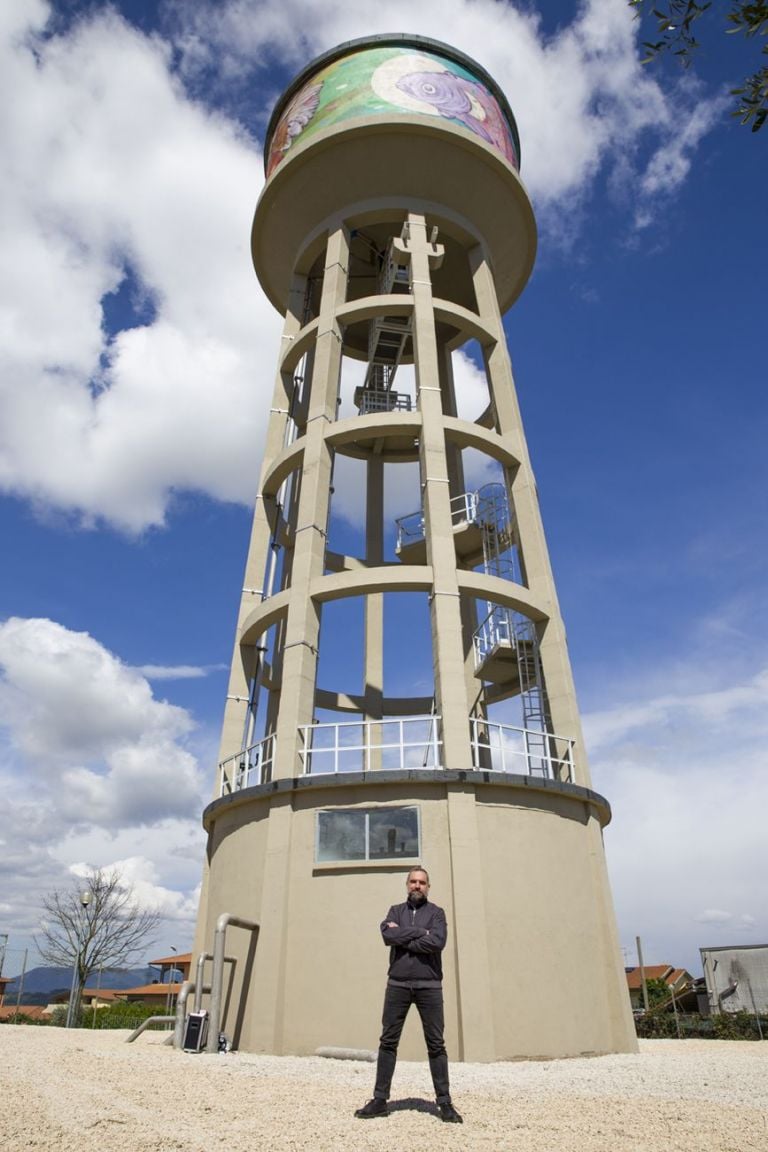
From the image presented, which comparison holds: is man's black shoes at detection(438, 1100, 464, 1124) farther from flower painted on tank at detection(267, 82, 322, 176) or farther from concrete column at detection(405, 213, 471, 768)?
flower painted on tank at detection(267, 82, 322, 176)

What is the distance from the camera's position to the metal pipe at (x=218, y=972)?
41.2ft

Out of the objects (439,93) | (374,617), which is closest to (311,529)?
(374,617)

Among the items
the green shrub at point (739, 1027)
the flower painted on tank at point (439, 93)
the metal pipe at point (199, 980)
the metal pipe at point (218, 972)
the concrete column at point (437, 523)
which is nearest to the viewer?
the metal pipe at point (218, 972)

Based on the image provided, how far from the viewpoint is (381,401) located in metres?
23.1

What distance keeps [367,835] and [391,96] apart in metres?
17.5

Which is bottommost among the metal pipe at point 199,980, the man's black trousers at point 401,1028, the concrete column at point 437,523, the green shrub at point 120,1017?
the man's black trousers at point 401,1028

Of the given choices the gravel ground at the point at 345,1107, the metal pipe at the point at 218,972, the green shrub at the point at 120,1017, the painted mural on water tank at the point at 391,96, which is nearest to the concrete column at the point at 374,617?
the metal pipe at the point at 218,972

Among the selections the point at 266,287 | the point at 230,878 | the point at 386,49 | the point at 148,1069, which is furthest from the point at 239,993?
the point at 386,49

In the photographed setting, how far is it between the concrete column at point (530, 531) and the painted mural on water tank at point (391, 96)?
3.42m

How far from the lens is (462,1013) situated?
12.3 m

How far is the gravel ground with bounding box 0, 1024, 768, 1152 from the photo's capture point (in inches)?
211

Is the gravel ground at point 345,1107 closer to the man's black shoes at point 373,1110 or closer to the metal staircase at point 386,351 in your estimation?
the man's black shoes at point 373,1110

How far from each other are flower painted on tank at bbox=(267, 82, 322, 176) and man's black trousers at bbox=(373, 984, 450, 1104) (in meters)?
21.1

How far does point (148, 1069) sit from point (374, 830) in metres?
5.26
